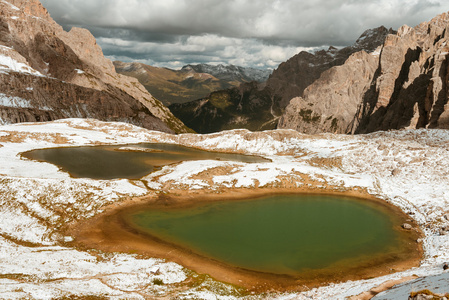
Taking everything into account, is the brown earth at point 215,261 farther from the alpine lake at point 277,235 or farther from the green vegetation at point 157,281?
the green vegetation at point 157,281

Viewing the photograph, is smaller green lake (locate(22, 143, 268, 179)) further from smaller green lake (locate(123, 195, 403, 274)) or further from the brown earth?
smaller green lake (locate(123, 195, 403, 274))

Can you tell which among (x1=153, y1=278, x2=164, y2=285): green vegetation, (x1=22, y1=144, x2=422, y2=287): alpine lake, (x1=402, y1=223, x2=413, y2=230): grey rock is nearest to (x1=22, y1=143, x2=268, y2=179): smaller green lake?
(x1=22, y1=144, x2=422, y2=287): alpine lake

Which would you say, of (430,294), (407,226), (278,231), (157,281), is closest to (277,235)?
(278,231)

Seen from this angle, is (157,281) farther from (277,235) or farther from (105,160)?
(105,160)

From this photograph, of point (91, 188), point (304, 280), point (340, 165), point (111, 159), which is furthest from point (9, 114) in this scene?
point (304, 280)

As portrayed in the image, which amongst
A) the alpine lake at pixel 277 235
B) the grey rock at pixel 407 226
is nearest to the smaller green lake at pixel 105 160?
the alpine lake at pixel 277 235

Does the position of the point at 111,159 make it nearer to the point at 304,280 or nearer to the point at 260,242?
the point at 260,242
